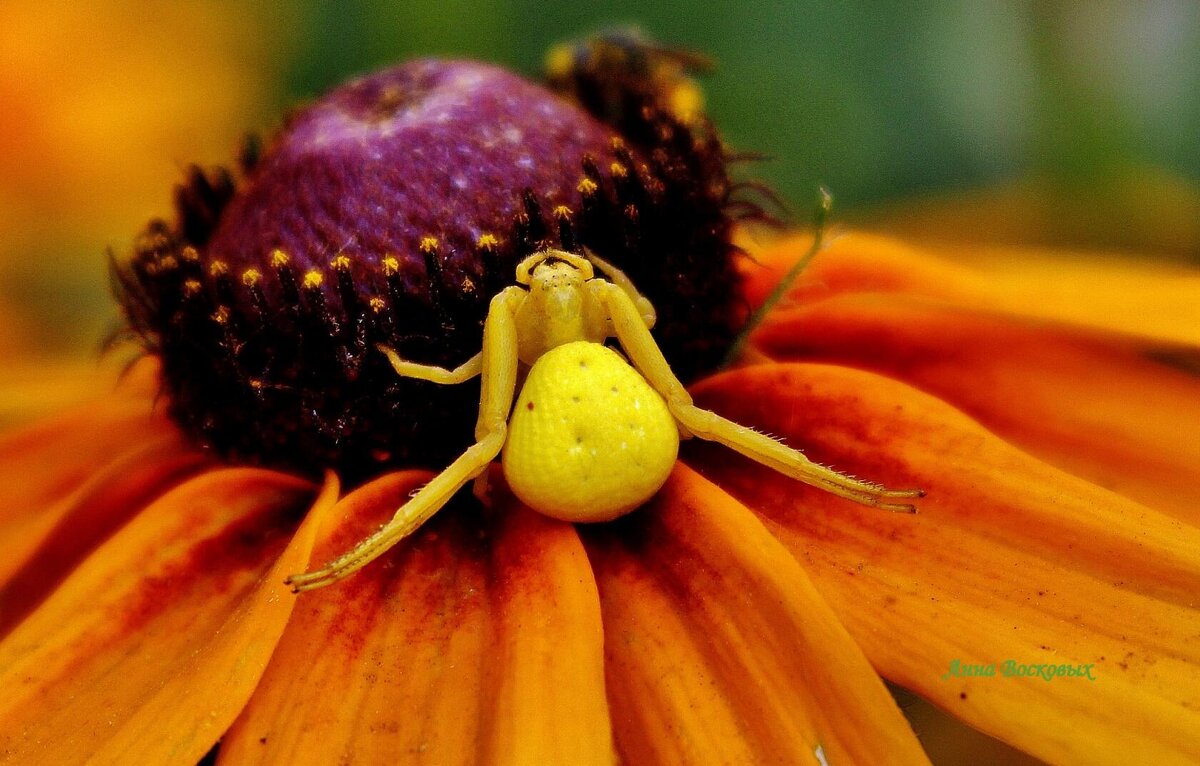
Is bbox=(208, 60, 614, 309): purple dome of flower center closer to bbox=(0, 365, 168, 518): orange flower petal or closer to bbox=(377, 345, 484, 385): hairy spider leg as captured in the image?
bbox=(377, 345, 484, 385): hairy spider leg

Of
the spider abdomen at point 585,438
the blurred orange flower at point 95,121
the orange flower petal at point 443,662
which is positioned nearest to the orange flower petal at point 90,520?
the orange flower petal at point 443,662

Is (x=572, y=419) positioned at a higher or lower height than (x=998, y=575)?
higher

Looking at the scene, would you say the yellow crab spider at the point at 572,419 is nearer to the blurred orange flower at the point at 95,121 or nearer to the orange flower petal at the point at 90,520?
the orange flower petal at the point at 90,520

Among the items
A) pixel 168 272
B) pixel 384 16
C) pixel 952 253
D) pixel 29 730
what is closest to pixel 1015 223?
pixel 952 253

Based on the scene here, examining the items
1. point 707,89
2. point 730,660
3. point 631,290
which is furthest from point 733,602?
point 707,89

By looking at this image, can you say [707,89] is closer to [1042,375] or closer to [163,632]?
[1042,375]

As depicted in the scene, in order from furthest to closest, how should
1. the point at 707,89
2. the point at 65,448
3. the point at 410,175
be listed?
the point at 707,89
the point at 65,448
the point at 410,175

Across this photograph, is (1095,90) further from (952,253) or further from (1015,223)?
(952,253)
